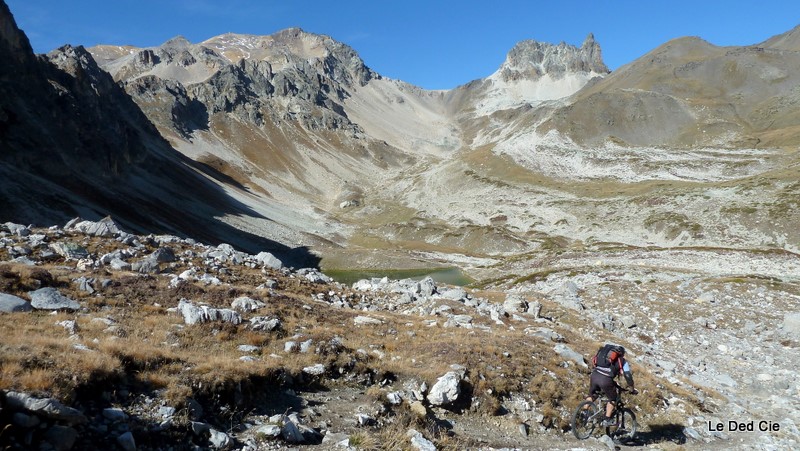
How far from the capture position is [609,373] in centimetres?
1337

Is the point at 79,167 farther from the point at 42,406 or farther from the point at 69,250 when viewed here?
the point at 42,406

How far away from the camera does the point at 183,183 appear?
11606 cm

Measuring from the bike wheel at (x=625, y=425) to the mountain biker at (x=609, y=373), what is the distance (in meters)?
0.32

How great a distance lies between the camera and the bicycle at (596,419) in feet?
45.2

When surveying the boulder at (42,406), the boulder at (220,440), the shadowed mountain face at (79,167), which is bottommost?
the boulder at (220,440)

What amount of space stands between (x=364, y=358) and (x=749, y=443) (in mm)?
12792

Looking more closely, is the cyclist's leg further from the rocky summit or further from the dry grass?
the dry grass

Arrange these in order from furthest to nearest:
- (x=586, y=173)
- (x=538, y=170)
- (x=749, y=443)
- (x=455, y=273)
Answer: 1. (x=538, y=170)
2. (x=586, y=173)
3. (x=455, y=273)
4. (x=749, y=443)

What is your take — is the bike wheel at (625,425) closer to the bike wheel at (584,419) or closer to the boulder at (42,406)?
the bike wheel at (584,419)

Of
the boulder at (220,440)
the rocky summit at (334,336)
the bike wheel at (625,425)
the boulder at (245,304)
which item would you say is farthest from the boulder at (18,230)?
the bike wheel at (625,425)

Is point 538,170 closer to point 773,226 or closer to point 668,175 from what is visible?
point 668,175

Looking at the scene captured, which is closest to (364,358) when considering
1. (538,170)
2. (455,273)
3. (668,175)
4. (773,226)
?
(455,273)

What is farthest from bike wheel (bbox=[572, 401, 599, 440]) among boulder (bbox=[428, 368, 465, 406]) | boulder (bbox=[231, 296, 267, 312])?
boulder (bbox=[231, 296, 267, 312])

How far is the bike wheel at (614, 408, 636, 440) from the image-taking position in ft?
45.4
